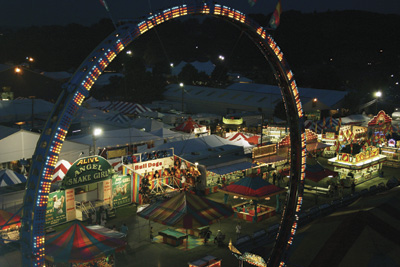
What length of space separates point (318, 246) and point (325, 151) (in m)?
18.4

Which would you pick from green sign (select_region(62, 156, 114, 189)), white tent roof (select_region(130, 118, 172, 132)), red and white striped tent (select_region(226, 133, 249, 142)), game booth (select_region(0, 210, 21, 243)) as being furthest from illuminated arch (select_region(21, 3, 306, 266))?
white tent roof (select_region(130, 118, 172, 132))

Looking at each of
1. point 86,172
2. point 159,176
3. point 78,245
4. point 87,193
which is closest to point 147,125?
point 159,176

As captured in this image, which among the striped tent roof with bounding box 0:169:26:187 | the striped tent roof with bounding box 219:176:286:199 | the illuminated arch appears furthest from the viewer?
the striped tent roof with bounding box 219:176:286:199

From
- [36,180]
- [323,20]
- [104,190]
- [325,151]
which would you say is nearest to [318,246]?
[36,180]

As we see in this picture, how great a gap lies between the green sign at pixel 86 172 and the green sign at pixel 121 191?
0.87m

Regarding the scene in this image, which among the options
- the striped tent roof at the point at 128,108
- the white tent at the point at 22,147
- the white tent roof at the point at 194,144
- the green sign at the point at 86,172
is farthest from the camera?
the striped tent roof at the point at 128,108

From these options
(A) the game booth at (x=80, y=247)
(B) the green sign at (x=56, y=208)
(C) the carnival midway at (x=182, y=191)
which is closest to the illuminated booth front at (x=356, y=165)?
(C) the carnival midway at (x=182, y=191)

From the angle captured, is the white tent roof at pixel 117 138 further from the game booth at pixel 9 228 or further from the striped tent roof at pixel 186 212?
the striped tent roof at pixel 186 212

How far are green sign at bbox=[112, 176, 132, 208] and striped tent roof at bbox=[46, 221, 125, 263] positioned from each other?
5656 mm

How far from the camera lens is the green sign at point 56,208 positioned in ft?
49.1

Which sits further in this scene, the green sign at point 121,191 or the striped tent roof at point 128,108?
the striped tent roof at point 128,108

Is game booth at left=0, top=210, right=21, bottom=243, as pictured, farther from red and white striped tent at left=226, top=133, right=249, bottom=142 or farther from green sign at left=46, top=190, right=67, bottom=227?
red and white striped tent at left=226, top=133, right=249, bottom=142

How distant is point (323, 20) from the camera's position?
100m

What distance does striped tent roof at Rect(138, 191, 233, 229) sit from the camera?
43.0 feet
